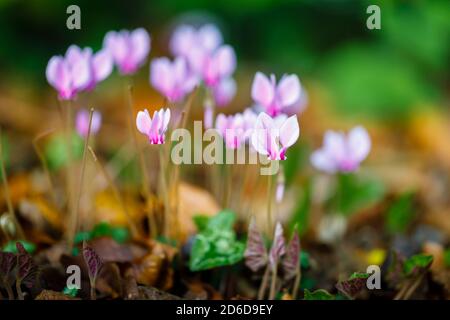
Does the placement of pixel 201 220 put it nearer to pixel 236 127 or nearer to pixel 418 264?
pixel 236 127

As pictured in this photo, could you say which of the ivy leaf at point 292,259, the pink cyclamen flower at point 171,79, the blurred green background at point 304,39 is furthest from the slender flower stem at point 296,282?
the blurred green background at point 304,39

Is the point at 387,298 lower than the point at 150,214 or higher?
lower

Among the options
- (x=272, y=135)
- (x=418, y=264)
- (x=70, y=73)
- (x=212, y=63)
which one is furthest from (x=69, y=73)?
(x=418, y=264)

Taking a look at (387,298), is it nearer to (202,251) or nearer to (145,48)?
(202,251)

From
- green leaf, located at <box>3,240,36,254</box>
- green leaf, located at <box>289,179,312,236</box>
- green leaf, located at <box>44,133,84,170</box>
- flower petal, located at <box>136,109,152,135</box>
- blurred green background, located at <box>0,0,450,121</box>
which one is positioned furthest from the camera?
blurred green background, located at <box>0,0,450,121</box>

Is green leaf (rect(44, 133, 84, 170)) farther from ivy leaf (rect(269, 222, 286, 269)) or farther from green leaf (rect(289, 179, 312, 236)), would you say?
ivy leaf (rect(269, 222, 286, 269))

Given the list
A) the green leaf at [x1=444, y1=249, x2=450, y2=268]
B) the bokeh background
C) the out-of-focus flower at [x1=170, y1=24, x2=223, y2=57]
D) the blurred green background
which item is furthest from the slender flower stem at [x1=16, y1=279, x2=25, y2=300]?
the blurred green background

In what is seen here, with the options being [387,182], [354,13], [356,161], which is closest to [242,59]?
[354,13]
